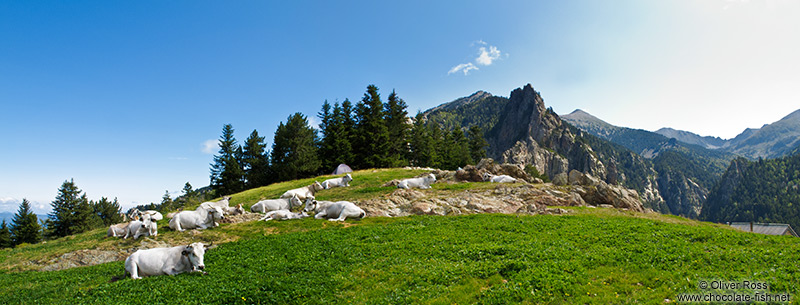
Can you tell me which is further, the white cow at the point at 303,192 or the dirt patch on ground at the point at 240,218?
the white cow at the point at 303,192

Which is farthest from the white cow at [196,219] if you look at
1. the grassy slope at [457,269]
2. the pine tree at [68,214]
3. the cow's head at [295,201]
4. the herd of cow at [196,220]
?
the pine tree at [68,214]

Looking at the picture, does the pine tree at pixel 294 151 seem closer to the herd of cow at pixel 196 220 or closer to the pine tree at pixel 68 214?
the herd of cow at pixel 196 220

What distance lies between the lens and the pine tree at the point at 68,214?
64375 millimetres

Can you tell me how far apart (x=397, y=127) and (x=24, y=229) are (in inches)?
2833

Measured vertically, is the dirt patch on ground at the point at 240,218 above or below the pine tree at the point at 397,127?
below

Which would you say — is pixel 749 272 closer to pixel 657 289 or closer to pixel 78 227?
pixel 657 289

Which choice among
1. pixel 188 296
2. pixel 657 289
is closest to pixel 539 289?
pixel 657 289

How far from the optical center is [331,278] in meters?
9.55

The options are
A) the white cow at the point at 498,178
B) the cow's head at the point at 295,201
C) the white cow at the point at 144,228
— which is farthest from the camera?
the white cow at the point at 498,178

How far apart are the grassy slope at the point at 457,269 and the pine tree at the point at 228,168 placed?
49355mm

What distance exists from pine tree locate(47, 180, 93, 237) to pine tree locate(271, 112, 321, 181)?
41788mm

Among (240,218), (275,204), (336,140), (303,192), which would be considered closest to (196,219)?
(240,218)

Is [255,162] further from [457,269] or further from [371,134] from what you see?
[457,269]

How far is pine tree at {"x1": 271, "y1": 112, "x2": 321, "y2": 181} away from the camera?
175ft
